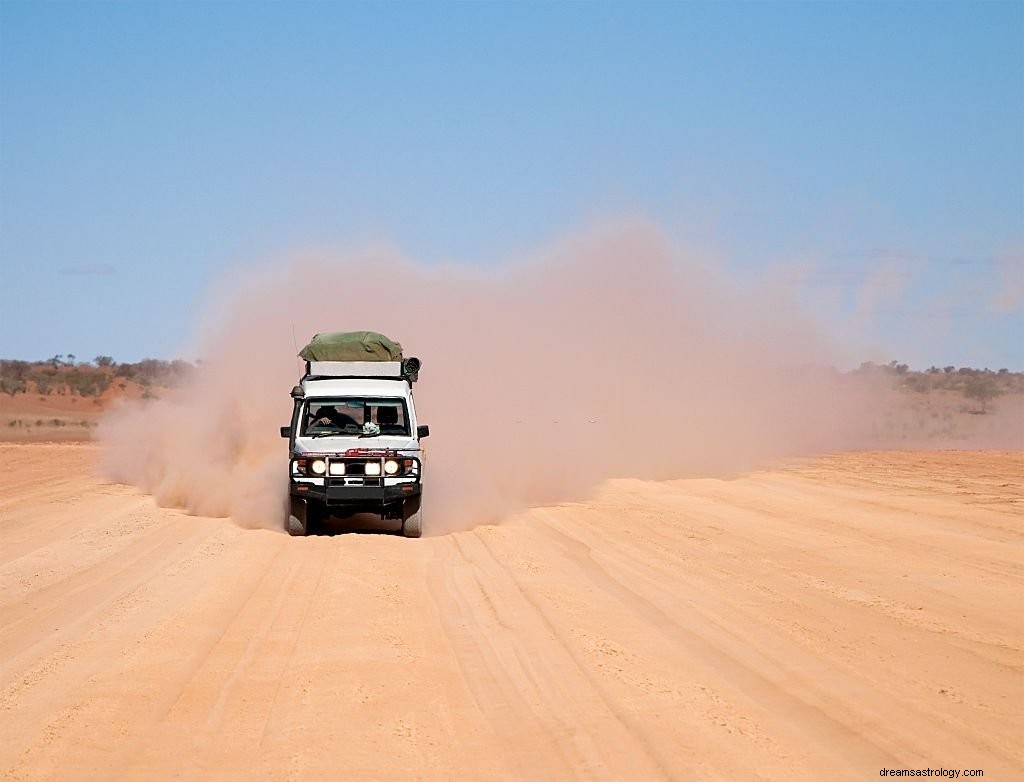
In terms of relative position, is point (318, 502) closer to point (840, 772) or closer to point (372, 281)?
point (840, 772)

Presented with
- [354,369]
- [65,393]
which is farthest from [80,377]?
[354,369]

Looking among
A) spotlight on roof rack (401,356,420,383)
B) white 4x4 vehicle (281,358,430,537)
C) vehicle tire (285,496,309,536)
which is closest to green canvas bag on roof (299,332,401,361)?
spotlight on roof rack (401,356,420,383)

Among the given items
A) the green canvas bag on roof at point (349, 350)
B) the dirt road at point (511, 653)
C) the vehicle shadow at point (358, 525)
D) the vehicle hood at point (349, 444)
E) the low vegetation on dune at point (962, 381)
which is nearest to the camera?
the dirt road at point (511, 653)

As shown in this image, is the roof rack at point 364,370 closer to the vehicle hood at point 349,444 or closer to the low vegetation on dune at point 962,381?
the vehicle hood at point 349,444

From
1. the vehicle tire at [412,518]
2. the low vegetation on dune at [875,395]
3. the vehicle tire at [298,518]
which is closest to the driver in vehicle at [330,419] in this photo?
the vehicle tire at [298,518]

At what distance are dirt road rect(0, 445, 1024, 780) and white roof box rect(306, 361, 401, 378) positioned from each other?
9.18ft

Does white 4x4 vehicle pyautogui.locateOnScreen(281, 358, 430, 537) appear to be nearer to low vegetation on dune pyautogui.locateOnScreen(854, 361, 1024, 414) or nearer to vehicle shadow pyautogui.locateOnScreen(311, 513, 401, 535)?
vehicle shadow pyautogui.locateOnScreen(311, 513, 401, 535)

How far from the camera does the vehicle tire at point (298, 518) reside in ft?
56.1

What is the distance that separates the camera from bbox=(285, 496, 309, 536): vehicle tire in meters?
17.1

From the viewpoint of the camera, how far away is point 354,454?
16906 millimetres

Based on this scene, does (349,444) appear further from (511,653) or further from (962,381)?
(962,381)

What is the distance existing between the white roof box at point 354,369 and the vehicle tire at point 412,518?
9.04ft

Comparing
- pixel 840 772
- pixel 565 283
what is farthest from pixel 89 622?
pixel 565 283

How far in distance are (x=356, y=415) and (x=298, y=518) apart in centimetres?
191
